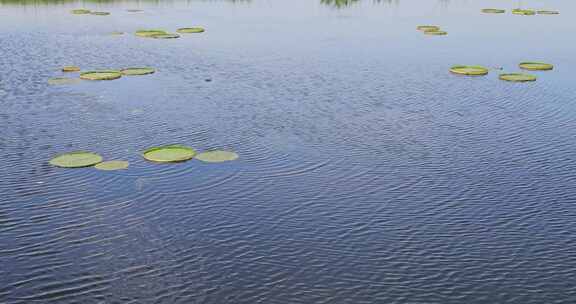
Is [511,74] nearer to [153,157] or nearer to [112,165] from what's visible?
[153,157]

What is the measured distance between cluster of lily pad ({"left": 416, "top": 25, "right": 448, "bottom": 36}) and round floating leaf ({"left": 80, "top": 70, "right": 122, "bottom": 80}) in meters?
17.5

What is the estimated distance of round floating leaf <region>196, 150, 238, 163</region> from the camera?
15180mm

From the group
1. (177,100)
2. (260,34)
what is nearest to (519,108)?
(177,100)

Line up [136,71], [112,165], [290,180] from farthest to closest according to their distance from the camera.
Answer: [136,71]
[112,165]
[290,180]

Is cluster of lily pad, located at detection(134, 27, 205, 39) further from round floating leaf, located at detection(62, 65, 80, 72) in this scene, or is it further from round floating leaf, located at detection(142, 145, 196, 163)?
round floating leaf, located at detection(142, 145, 196, 163)

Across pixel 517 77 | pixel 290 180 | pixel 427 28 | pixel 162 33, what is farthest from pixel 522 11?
pixel 290 180

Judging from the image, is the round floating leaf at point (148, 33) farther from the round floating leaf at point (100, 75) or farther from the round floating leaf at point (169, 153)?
the round floating leaf at point (169, 153)

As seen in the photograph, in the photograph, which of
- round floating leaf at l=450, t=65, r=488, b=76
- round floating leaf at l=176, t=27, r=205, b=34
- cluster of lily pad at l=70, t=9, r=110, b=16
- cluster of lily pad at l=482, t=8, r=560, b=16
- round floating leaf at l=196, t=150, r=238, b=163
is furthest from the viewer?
cluster of lily pad at l=482, t=8, r=560, b=16

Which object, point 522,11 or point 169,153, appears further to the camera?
point 522,11

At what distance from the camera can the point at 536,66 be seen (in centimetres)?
2569

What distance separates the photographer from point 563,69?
85.0 ft

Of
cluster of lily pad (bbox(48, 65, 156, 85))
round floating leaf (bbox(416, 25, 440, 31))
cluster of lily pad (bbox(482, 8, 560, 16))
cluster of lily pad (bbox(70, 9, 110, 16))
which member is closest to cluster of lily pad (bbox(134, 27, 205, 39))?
cluster of lily pad (bbox(48, 65, 156, 85))

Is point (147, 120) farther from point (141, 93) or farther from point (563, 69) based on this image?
point (563, 69)

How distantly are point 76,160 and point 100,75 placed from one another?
28.8 ft
